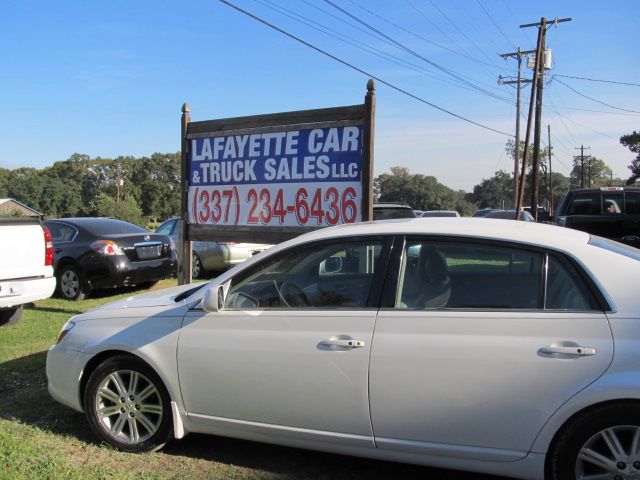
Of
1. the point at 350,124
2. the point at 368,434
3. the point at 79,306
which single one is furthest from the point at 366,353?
the point at 79,306

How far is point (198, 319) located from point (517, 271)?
1925 mm

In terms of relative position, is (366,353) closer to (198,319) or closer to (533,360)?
(533,360)

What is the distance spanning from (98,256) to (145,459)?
20.2 feet

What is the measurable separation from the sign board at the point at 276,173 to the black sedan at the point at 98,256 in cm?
240

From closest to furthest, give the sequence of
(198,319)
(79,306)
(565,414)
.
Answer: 1. (565,414)
2. (198,319)
3. (79,306)

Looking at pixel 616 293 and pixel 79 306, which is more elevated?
pixel 616 293

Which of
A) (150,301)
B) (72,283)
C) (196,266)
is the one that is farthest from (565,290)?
(196,266)

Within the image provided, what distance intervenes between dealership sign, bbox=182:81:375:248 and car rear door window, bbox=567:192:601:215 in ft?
24.2

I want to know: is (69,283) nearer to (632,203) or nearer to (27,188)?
(632,203)

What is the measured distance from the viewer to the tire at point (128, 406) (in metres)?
3.62

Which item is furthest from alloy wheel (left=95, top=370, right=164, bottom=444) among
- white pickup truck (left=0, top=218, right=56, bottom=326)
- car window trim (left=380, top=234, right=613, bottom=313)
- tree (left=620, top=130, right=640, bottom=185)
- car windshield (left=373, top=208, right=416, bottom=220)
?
tree (left=620, top=130, right=640, bottom=185)

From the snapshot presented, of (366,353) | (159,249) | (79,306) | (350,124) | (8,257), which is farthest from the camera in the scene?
(159,249)

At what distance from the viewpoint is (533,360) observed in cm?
275

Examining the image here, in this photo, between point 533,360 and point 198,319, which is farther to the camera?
point 198,319
